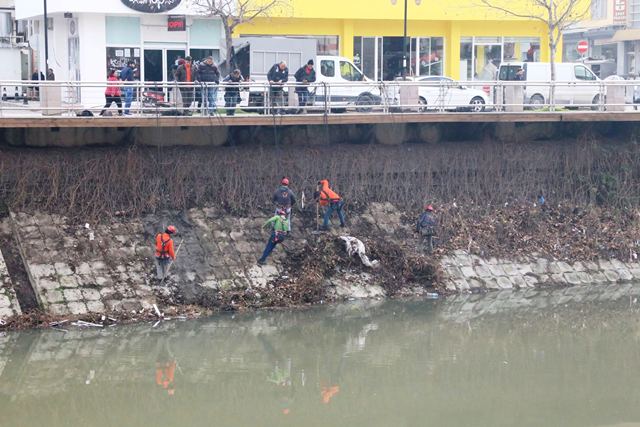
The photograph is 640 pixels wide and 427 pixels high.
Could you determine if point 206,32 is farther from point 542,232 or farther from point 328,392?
point 328,392

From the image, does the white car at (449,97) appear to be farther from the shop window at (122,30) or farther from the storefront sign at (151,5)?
the shop window at (122,30)

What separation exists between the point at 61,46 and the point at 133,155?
10302mm

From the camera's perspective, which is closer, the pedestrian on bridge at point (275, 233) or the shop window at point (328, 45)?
the pedestrian on bridge at point (275, 233)

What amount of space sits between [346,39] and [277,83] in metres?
12.8

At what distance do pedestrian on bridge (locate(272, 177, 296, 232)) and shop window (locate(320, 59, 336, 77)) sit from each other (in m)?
6.77

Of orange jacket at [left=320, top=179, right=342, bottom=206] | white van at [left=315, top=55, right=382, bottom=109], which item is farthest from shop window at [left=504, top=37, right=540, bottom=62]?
orange jacket at [left=320, top=179, right=342, bottom=206]

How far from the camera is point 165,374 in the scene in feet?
66.7

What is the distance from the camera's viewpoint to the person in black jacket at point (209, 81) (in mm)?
25783

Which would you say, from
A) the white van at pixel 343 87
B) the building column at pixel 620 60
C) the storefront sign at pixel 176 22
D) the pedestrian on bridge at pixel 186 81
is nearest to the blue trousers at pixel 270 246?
the pedestrian on bridge at pixel 186 81

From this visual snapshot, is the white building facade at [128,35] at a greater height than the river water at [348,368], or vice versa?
the white building facade at [128,35]

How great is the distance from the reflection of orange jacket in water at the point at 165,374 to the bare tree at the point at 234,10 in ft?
39.1

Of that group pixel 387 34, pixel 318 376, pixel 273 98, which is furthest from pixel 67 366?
pixel 387 34

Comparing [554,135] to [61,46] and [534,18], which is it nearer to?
[534,18]

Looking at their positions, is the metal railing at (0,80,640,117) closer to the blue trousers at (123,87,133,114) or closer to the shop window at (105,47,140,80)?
the blue trousers at (123,87,133,114)
